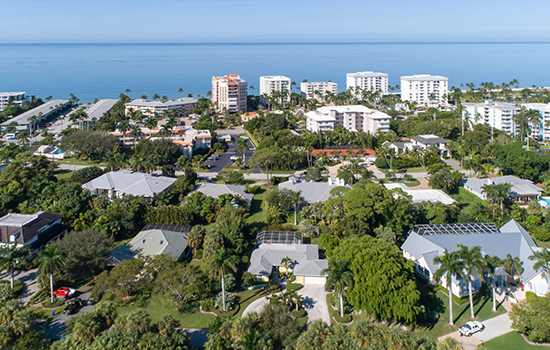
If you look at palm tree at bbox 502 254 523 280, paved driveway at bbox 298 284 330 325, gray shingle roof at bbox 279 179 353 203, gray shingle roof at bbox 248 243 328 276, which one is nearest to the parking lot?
gray shingle roof at bbox 279 179 353 203

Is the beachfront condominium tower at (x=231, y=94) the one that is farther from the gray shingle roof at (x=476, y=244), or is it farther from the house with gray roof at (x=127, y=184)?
the gray shingle roof at (x=476, y=244)

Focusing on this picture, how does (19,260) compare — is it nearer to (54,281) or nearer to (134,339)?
(54,281)

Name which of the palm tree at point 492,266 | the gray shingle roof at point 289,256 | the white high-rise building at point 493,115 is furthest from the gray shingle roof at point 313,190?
the white high-rise building at point 493,115

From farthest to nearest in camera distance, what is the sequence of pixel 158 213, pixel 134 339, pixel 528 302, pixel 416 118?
1. pixel 416 118
2. pixel 158 213
3. pixel 528 302
4. pixel 134 339

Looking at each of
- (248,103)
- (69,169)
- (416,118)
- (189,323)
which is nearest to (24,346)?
Result: (189,323)

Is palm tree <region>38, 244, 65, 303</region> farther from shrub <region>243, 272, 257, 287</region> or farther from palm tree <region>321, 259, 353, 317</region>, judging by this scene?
palm tree <region>321, 259, 353, 317</region>
